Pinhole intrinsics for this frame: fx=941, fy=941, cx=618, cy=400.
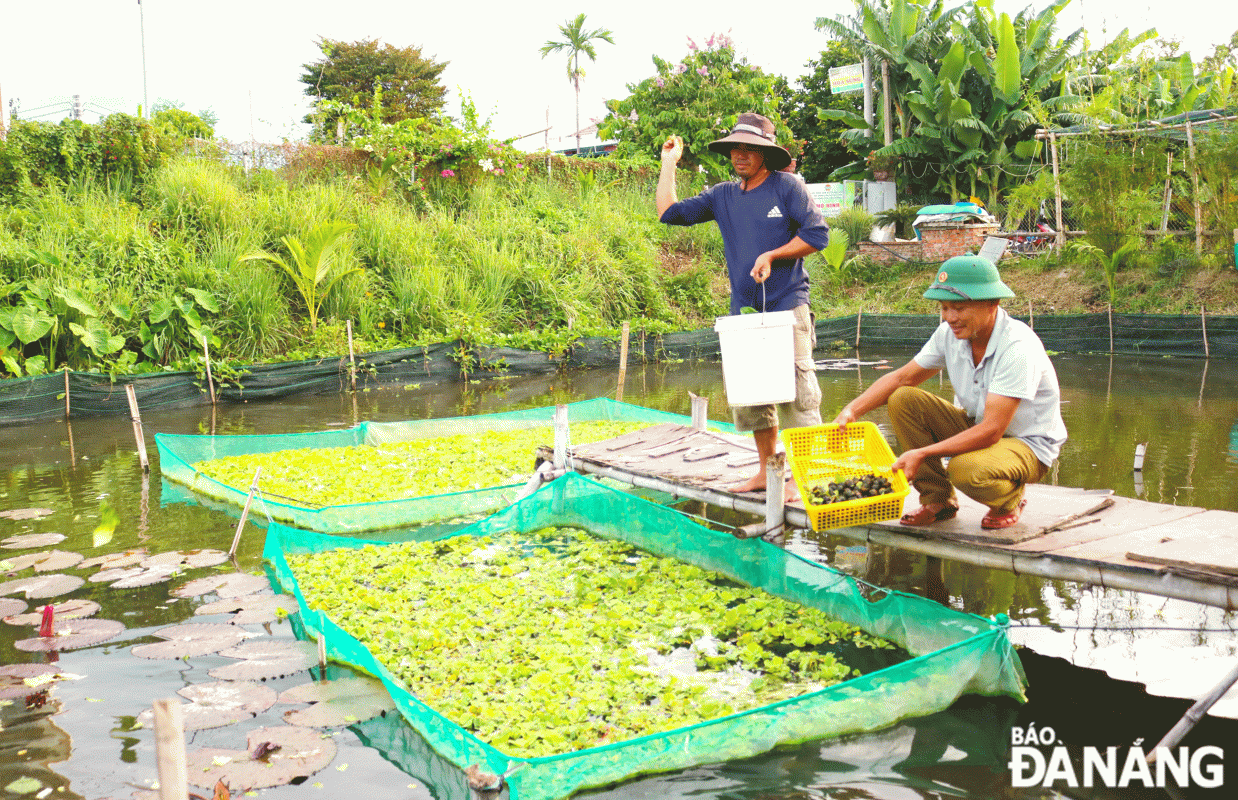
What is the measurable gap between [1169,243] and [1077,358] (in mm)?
2475

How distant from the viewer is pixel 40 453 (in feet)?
27.5

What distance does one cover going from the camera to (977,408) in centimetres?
363

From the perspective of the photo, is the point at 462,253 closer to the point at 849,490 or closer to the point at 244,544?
the point at 244,544

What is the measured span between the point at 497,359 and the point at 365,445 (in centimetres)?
577

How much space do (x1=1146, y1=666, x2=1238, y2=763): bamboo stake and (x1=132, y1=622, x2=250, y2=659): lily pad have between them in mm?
3449

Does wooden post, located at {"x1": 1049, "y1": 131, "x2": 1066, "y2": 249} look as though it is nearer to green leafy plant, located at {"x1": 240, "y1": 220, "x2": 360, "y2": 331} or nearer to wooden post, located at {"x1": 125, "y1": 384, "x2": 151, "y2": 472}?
green leafy plant, located at {"x1": 240, "y1": 220, "x2": 360, "y2": 331}

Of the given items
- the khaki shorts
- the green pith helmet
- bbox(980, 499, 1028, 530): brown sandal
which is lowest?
bbox(980, 499, 1028, 530): brown sandal

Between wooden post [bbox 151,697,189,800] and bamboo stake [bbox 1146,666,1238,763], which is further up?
wooden post [bbox 151,697,189,800]

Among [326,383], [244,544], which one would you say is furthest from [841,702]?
[326,383]

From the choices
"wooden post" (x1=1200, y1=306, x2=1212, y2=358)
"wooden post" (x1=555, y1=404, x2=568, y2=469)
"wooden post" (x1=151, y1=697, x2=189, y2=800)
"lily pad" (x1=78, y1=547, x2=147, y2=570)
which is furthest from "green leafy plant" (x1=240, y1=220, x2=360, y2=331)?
"wooden post" (x1=1200, y1=306, x2=1212, y2=358)

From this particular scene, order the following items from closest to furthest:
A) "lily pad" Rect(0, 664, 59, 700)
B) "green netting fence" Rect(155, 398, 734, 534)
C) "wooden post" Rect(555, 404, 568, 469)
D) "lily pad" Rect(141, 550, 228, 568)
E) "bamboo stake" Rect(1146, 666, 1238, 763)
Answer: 1. "bamboo stake" Rect(1146, 666, 1238, 763)
2. "lily pad" Rect(0, 664, 59, 700)
3. "lily pad" Rect(141, 550, 228, 568)
4. "green netting fence" Rect(155, 398, 734, 534)
5. "wooden post" Rect(555, 404, 568, 469)

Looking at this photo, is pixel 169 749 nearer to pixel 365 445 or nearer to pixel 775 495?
pixel 775 495

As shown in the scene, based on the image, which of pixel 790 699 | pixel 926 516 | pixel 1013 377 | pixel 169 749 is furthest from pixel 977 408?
pixel 169 749

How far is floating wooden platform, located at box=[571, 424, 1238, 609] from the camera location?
3.03 meters
